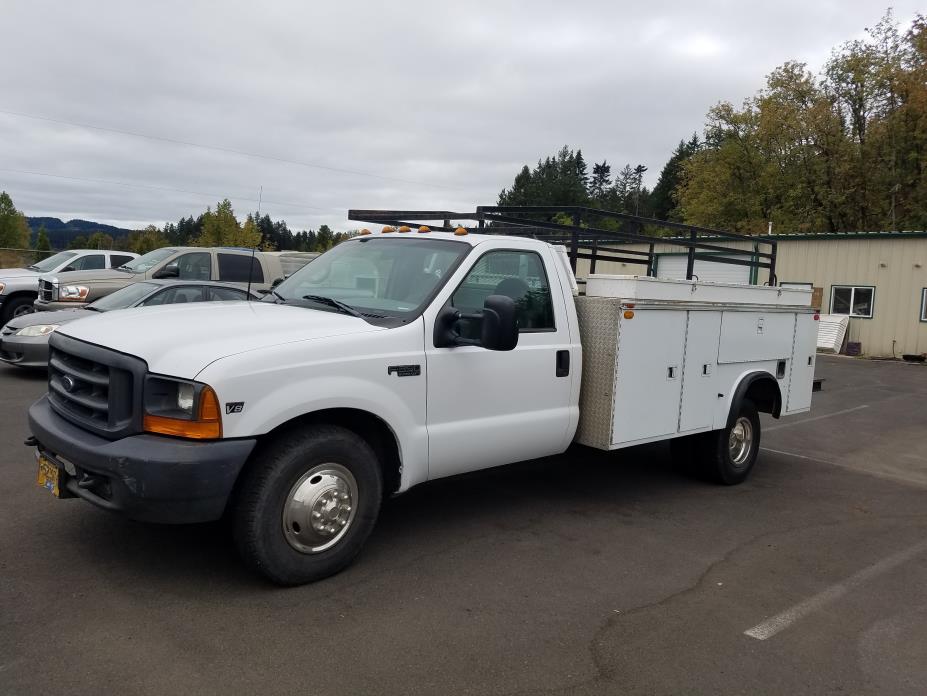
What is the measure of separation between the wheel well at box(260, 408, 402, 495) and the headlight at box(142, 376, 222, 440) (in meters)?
0.53

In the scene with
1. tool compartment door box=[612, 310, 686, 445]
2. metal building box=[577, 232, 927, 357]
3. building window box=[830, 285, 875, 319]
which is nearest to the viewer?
tool compartment door box=[612, 310, 686, 445]

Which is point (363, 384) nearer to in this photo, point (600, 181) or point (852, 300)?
point (852, 300)

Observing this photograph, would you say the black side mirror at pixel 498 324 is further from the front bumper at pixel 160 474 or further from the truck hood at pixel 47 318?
the truck hood at pixel 47 318

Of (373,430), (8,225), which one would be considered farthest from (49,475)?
(8,225)

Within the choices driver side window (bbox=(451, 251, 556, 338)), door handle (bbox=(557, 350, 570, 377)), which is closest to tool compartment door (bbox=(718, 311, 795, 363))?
door handle (bbox=(557, 350, 570, 377))

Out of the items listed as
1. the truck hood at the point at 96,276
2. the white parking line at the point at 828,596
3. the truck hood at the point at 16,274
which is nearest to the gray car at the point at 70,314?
the truck hood at the point at 96,276

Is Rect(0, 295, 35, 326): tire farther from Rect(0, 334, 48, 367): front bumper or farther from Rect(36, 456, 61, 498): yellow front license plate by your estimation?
Rect(36, 456, 61, 498): yellow front license plate

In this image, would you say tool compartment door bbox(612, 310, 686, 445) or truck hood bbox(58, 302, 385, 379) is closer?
truck hood bbox(58, 302, 385, 379)

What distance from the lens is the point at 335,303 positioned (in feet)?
15.8

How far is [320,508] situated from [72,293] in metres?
10.4

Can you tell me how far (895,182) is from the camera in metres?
37.3

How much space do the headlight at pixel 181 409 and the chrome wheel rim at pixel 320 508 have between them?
0.59m

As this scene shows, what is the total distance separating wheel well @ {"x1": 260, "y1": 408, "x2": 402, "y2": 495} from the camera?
165 inches

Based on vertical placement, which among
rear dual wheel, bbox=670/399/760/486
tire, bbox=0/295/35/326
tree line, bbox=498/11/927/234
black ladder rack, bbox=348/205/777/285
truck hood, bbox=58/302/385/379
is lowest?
rear dual wheel, bbox=670/399/760/486
